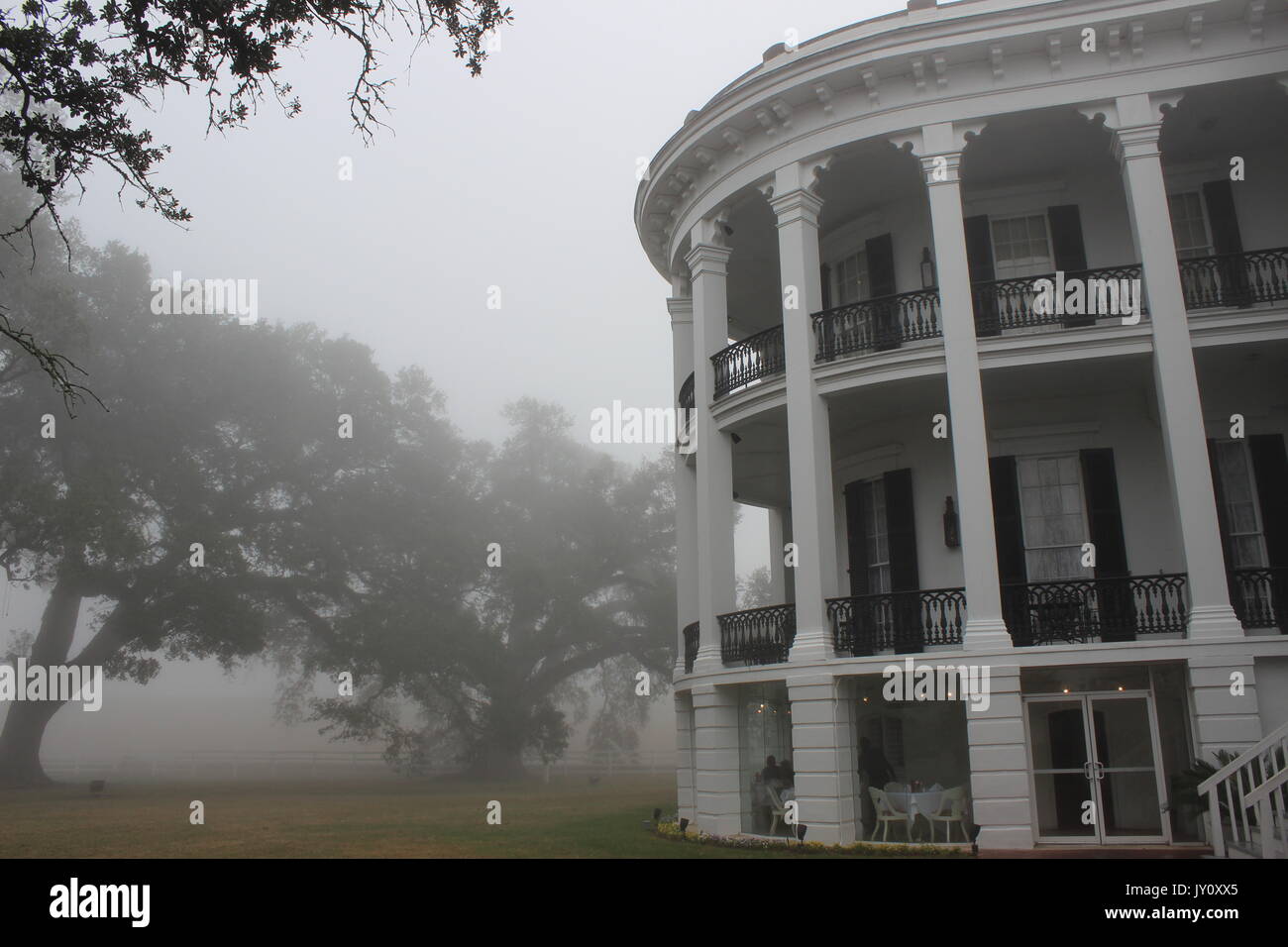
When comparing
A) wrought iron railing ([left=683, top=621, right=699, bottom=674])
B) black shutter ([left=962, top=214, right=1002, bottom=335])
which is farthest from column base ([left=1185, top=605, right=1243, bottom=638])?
wrought iron railing ([left=683, top=621, right=699, bottom=674])

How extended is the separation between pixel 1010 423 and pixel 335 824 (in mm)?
15727

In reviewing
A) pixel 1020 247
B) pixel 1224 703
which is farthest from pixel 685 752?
pixel 1020 247

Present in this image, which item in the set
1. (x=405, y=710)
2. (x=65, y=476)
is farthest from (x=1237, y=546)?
(x=405, y=710)

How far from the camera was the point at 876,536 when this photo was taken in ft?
58.0

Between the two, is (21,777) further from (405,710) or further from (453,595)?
(405,710)

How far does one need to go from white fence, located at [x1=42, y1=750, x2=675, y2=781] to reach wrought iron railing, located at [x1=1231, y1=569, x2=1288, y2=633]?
34.6m

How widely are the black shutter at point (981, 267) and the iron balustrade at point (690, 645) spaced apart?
7548mm

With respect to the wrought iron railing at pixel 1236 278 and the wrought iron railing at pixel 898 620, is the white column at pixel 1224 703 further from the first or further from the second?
the wrought iron railing at pixel 1236 278

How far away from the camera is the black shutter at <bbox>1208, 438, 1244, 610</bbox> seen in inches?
569

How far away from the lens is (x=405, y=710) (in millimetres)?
78188

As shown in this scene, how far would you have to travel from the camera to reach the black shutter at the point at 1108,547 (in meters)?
14.4

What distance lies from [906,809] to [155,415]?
98.7 feet

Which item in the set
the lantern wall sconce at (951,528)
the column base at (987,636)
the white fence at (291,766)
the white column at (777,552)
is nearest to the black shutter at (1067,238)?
the lantern wall sconce at (951,528)

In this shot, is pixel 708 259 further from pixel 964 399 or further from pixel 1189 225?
pixel 1189 225
